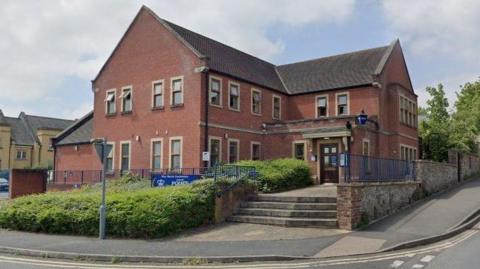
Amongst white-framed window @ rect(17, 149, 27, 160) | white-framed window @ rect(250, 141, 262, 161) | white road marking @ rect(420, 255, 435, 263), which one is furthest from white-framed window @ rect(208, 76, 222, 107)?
white-framed window @ rect(17, 149, 27, 160)

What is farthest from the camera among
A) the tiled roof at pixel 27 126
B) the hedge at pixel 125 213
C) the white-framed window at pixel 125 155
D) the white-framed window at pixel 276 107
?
the tiled roof at pixel 27 126

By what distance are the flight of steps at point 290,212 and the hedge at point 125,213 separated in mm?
1374

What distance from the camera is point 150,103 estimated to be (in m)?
27.9

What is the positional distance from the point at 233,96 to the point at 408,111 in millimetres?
12862

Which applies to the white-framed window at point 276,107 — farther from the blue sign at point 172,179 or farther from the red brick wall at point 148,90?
the blue sign at point 172,179

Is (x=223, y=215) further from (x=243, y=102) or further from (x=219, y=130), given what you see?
(x=243, y=102)

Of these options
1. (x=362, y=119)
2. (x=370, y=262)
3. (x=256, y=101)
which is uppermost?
(x=256, y=101)

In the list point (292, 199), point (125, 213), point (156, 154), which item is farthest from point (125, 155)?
point (292, 199)

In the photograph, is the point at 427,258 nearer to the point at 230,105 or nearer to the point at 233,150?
the point at 233,150

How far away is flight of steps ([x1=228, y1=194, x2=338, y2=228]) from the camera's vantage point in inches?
578

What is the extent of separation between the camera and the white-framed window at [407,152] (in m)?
30.6

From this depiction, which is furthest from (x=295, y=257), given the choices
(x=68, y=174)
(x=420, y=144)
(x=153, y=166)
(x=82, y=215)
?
(x=420, y=144)

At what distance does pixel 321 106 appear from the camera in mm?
30797

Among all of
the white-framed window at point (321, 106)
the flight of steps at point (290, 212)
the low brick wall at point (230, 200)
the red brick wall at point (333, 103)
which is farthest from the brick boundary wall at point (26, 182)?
the white-framed window at point (321, 106)
